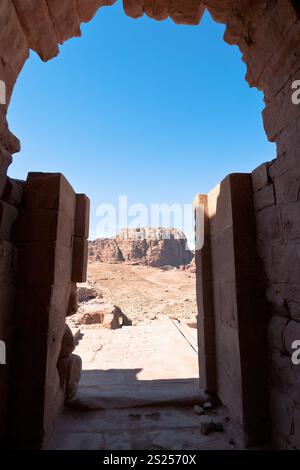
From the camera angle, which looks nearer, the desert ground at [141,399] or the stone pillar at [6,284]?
the stone pillar at [6,284]

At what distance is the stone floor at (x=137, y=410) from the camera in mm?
2686

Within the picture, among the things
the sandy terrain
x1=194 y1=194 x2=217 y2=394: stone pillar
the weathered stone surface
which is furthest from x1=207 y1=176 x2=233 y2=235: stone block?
the weathered stone surface

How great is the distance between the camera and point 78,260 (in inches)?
140

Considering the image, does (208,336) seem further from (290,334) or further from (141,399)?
(290,334)

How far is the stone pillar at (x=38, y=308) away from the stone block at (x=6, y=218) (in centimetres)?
9

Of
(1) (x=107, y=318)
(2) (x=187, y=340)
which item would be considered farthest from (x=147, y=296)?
(2) (x=187, y=340)

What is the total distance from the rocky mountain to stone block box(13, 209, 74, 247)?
5090 centimetres

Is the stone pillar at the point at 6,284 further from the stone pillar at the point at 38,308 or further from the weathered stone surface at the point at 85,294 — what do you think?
the weathered stone surface at the point at 85,294

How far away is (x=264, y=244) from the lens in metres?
2.80

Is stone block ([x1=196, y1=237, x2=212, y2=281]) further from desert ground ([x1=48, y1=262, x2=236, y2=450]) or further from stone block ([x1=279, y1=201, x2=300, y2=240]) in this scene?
desert ground ([x1=48, y1=262, x2=236, y2=450])

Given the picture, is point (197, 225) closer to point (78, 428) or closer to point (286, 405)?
point (286, 405)

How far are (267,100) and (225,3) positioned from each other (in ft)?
3.95

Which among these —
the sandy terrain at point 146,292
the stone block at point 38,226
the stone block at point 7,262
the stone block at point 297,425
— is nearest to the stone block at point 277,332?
the stone block at point 297,425

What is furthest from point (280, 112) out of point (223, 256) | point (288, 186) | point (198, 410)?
point (198, 410)
